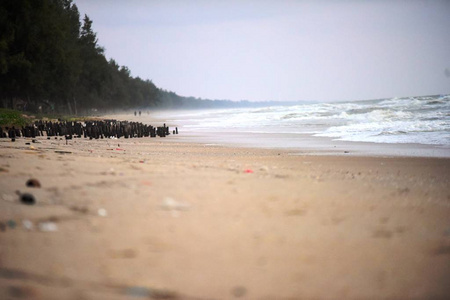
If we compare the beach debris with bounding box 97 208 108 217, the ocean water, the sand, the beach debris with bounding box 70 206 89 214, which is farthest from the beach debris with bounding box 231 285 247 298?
the ocean water

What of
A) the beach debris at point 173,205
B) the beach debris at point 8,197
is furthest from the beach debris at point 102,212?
the beach debris at point 8,197

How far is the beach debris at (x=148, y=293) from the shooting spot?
2.58m

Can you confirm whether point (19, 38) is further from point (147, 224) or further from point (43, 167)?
point (147, 224)

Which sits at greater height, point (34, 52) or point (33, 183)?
point (34, 52)

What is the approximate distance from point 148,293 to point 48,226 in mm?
1356

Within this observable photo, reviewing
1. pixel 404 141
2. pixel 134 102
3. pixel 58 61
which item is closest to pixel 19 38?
pixel 58 61

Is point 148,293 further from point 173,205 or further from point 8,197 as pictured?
point 8,197

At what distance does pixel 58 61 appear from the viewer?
4138 centimetres

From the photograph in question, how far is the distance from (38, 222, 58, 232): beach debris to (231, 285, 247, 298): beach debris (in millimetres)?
1653

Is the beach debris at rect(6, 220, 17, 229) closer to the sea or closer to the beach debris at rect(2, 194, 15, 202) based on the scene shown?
the beach debris at rect(2, 194, 15, 202)

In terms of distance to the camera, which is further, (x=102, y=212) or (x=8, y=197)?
(x=8, y=197)

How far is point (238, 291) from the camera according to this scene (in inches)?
105

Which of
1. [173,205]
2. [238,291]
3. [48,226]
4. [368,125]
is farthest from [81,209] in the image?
[368,125]

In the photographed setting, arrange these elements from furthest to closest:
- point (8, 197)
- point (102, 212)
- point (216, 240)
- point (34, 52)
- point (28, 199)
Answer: point (34, 52)
point (8, 197)
point (28, 199)
point (102, 212)
point (216, 240)
